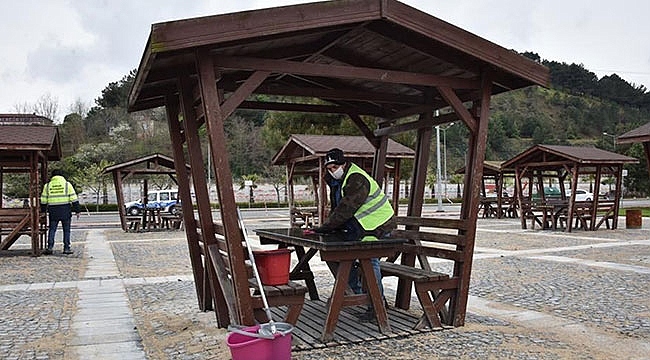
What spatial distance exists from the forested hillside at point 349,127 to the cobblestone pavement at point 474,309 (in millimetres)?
20882

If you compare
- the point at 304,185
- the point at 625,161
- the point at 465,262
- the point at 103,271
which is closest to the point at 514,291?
A: the point at 465,262

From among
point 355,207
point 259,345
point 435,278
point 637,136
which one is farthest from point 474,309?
point 637,136

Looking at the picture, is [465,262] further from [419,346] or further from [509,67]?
[509,67]

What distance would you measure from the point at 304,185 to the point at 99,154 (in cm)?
1648

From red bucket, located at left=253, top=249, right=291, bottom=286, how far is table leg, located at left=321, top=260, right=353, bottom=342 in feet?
1.60

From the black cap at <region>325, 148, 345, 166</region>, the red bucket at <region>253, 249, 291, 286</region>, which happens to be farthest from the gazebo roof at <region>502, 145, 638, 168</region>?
the red bucket at <region>253, 249, 291, 286</region>

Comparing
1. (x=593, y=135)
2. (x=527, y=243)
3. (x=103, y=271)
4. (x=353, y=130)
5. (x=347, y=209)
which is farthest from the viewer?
(x=593, y=135)

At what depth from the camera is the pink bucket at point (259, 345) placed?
4164 millimetres

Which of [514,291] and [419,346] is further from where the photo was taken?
[514,291]

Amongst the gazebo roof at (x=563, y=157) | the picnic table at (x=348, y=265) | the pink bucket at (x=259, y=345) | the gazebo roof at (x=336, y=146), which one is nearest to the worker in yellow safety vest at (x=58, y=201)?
the gazebo roof at (x=336, y=146)

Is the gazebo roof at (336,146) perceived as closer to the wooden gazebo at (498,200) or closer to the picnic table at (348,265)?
the wooden gazebo at (498,200)

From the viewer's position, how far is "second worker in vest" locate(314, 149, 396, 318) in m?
5.71

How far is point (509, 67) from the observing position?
19.6ft

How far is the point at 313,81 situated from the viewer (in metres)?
7.40
